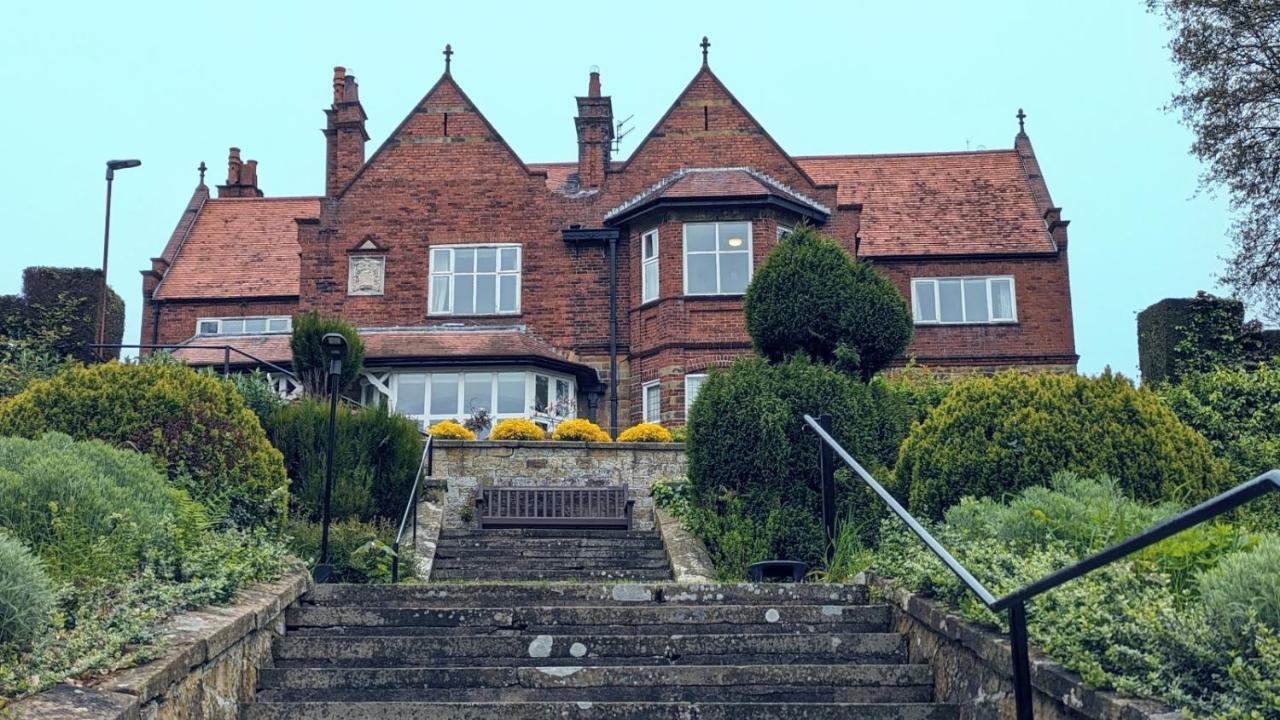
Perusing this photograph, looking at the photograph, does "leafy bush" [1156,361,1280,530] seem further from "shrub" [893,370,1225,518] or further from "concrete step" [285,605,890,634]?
"concrete step" [285,605,890,634]

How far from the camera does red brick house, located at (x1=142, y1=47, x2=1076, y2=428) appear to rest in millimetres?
23562

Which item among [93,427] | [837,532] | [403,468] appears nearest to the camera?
[93,427]

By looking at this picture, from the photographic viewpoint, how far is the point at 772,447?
11.6m

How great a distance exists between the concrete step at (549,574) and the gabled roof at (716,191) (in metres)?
11.9

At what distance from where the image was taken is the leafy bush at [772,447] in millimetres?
11289

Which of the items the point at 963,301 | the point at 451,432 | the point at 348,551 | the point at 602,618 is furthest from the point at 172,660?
the point at 963,301

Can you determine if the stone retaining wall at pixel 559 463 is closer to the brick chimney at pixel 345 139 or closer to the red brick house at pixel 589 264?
the red brick house at pixel 589 264

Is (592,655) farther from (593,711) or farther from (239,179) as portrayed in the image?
(239,179)

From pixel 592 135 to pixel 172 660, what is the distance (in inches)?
862

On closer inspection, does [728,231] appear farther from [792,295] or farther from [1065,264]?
[792,295]

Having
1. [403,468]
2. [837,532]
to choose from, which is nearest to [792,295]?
[837,532]

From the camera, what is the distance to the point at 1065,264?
86.8ft

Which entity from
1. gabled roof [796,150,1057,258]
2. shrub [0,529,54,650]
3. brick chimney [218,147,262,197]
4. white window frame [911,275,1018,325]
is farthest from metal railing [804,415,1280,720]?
brick chimney [218,147,262,197]

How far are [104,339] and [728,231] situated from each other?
11386 mm
